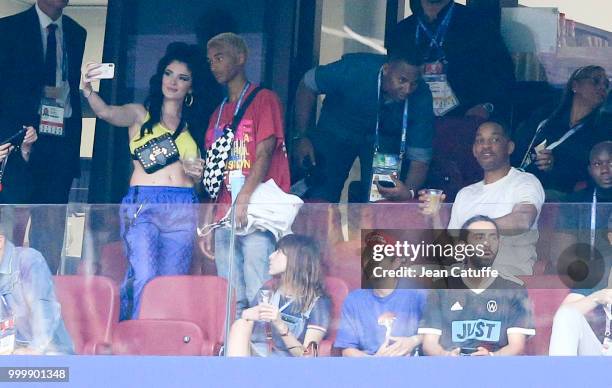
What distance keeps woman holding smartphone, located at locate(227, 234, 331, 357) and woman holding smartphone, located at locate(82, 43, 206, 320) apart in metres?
0.39

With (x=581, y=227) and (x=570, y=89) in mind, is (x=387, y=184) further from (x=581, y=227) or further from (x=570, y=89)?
(x=581, y=227)

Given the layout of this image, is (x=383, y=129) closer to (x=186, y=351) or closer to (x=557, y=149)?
(x=557, y=149)

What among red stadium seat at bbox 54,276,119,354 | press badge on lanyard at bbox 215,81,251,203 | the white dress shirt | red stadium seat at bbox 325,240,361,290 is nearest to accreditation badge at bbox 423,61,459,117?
press badge on lanyard at bbox 215,81,251,203

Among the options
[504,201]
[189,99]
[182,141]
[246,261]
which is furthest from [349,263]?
[189,99]

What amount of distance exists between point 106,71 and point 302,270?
232 centimetres

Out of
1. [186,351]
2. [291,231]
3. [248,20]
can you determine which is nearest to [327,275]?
[291,231]

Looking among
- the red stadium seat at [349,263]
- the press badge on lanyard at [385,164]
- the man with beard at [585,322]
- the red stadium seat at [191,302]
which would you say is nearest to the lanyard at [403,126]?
the press badge on lanyard at [385,164]

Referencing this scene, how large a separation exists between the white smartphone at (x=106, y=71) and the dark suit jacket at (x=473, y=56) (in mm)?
1450

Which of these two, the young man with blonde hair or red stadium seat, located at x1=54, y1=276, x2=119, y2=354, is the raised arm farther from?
red stadium seat, located at x1=54, y1=276, x2=119, y2=354

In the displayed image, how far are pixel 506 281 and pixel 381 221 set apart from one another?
535 mm

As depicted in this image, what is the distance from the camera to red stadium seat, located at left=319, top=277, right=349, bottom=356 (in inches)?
243

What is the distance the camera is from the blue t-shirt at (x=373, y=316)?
20.1 feet

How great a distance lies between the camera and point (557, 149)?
299 inches

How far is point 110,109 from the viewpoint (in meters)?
7.92
